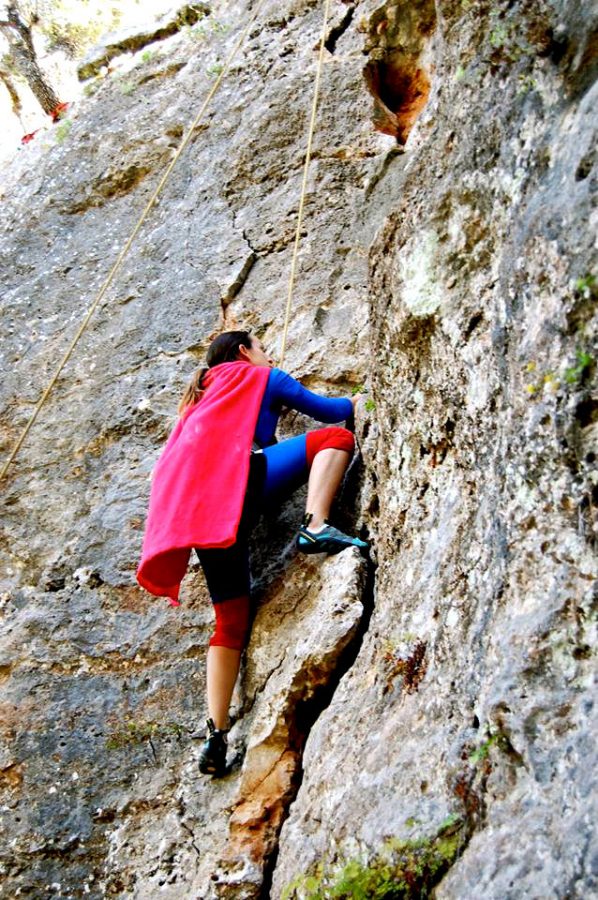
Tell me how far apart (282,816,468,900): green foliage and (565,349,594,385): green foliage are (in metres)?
1.20

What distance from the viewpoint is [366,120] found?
616 centimetres

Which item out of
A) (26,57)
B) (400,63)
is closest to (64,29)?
(26,57)

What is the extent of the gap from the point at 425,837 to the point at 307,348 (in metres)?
3.17

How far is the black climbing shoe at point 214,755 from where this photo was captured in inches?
138

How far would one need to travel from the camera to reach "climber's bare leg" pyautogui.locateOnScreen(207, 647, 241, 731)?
11.9 feet

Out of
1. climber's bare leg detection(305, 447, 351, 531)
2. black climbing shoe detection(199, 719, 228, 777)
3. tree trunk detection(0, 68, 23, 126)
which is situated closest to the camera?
black climbing shoe detection(199, 719, 228, 777)

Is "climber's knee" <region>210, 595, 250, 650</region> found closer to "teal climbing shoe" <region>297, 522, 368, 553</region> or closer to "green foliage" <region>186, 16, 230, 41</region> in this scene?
"teal climbing shoe" <region>297, 522, 368, 553</region>

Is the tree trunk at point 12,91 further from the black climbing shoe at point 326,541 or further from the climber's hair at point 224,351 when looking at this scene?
the black climbing shoe at point 326,541

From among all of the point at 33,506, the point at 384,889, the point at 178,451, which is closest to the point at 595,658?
the point at 384,889

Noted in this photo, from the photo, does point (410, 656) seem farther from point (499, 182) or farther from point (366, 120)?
point (366, 120)

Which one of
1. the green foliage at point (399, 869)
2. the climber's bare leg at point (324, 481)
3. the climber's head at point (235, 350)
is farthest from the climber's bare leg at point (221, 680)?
the climber's head at point (235, 350)

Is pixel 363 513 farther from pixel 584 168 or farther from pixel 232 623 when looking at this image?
pixel 584 168

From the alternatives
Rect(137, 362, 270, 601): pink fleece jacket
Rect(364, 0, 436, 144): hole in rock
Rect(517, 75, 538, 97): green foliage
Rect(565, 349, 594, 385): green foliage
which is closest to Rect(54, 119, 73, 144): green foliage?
Rect(364, 0, 436, 144): hole in rock

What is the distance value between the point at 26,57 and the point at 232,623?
37.5ft
